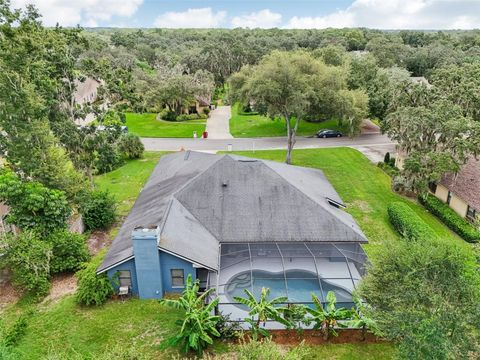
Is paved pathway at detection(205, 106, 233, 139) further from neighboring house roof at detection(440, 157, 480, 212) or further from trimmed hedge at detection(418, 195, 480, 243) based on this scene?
neighboring house roof at detection(440, 157, 480, 212)

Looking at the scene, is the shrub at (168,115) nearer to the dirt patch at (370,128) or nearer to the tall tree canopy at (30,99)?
the dirt patch at (370,128)

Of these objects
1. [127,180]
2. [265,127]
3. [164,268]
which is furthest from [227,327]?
[265,127]

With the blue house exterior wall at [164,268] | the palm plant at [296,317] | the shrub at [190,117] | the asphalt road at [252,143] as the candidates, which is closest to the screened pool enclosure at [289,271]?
the palm plant at [296,317]

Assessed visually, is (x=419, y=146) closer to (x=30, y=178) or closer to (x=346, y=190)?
(x=346, y=190)

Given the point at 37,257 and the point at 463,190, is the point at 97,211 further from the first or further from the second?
the point at 463,190

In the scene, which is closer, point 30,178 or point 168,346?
point 168,346

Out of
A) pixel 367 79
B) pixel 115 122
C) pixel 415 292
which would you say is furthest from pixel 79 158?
pixel 367 79
